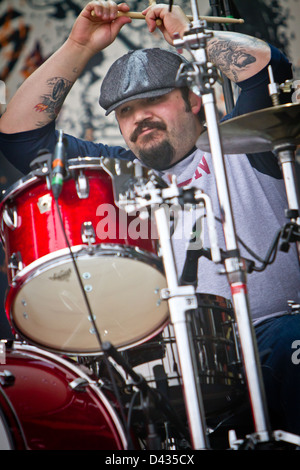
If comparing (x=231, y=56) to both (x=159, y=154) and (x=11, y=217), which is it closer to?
(x=159, y=154)

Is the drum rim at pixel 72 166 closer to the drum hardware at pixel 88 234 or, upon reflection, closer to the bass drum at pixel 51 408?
the drum hardware at pixel 88 234

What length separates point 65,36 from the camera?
248 centimetres

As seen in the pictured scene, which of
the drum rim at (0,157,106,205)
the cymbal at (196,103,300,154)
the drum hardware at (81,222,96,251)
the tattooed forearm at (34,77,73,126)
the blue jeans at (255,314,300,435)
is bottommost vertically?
the blue jeans at (255,314,300,435)


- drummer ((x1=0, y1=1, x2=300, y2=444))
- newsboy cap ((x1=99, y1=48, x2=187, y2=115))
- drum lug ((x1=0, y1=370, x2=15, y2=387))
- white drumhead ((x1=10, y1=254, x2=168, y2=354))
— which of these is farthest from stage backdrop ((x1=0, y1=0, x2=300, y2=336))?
drum lug ((x1=0, y1=370, x2=15, y2=387))

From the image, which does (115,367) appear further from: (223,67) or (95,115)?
(95,115)

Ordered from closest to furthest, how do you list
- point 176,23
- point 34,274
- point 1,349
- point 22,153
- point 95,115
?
1. point 34,274
2. point 1,349
3. point 176,23
4. point 22,153
5. point 95,115

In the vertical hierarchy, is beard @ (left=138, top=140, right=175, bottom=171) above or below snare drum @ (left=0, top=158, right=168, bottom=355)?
above

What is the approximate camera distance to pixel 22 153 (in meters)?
2.00

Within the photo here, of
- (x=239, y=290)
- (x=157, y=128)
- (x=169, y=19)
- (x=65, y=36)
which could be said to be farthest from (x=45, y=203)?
(x=65, y=36)

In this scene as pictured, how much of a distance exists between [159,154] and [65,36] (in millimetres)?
847

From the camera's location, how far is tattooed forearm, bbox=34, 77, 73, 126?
1.88m

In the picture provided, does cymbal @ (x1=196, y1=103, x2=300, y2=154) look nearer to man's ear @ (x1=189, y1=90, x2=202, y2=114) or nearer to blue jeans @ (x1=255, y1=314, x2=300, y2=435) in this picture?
blue jeans @ (x1=255, y1=314, x2=300, y2=435)

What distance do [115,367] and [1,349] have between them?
11.7 inches
